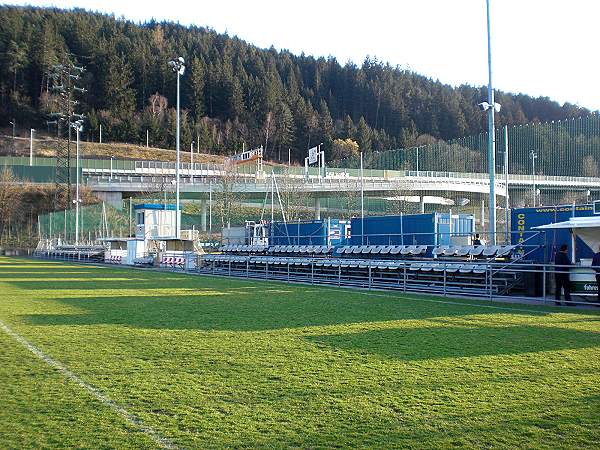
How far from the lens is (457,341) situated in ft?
37.0

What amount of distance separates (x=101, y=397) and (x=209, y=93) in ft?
495

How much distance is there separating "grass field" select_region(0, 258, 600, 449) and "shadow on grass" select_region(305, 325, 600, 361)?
1.5 inches

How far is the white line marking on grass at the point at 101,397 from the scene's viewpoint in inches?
221

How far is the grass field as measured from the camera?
5.86 m

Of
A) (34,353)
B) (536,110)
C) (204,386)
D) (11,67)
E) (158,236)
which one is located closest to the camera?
(204,386)

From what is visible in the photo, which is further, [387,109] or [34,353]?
[387,109]

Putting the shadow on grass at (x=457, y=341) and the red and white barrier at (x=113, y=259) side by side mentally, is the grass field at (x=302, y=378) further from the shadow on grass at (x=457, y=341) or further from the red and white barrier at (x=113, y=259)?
the red and white barrier at (x=113, y=259)

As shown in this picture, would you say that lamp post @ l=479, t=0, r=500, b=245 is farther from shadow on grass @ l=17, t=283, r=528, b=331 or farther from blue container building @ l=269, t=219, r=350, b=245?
blue container building @ l=269, t=219, r=350, b=245

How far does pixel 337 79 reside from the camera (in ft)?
555

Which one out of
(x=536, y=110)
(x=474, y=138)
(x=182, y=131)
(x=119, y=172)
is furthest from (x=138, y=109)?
(x=474, y=138)

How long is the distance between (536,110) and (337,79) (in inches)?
3227

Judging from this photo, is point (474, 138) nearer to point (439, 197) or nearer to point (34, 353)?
point (439, 197)

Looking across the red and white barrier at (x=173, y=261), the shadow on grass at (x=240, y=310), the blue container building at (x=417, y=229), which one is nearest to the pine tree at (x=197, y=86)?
the red and white barrier at (x=173, y=261)

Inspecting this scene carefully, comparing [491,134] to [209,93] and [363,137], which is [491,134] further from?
[209,93]
